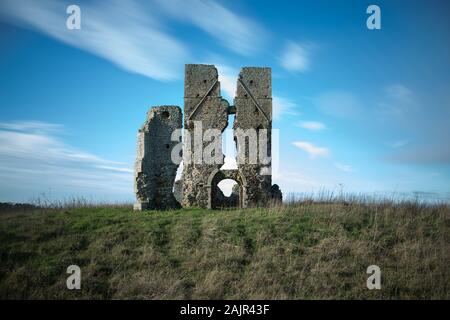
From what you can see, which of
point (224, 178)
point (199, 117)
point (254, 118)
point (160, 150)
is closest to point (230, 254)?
point (160, 150)

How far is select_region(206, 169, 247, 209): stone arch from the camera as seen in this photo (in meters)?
22.4

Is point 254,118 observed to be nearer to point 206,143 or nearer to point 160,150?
point 206,143

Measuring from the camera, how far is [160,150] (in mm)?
21438

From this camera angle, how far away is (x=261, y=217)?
16047mm

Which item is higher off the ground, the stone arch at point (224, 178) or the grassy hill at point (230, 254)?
the stone arch at point (224, 178)

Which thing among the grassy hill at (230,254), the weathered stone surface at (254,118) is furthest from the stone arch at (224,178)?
the grassy hill at (230,254)

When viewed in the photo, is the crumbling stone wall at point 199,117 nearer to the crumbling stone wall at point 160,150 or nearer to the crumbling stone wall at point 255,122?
the crumbling stone wall at point 255,122

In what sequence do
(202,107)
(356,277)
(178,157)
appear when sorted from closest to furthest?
1. (356,277)
2. (178,157)
3. (202,107)

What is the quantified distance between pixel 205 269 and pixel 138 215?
21.5 ft

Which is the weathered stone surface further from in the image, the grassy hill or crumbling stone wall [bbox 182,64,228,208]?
the grassy hill

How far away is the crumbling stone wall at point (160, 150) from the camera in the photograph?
20578 mm

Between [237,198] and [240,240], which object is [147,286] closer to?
[240,240]
